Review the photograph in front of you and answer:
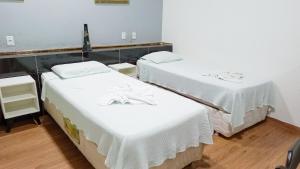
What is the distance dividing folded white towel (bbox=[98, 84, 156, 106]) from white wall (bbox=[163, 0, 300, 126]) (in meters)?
1.57

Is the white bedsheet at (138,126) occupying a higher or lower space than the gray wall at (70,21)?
lower

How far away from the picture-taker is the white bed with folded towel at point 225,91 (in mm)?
2303

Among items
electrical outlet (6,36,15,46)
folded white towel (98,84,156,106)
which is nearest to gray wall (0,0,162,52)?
electrical outlet (6,36,15,46)

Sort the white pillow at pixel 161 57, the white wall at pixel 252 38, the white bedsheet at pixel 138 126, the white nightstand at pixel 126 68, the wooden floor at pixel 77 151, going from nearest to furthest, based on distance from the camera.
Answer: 1. the white bedsheet at pixel 138 126
2. the wooden floor at pixel 77 151
3. the white wall at pixel 252 38
4. the white nightstand at pixel 126 68
5. the white pillow at pixel 161 57

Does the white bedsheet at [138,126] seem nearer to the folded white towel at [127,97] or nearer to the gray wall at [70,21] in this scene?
the folded white towel at [127,97]

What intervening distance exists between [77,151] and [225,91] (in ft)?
5.29

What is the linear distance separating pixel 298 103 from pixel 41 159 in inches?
108

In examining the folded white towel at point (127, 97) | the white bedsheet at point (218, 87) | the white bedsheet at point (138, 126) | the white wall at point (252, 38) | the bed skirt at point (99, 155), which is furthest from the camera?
the white wall at point (252, 38)

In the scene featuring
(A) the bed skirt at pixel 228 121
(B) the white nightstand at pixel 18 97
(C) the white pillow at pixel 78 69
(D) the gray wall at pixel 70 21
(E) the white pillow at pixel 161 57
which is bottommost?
(A) the bed skirt at pixel 228 121

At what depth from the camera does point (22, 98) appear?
242 centimetres

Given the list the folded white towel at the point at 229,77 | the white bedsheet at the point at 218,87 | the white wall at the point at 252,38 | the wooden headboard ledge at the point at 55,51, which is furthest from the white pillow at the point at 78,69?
the white wall at the point at 252,38

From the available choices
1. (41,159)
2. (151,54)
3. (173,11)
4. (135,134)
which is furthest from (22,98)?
(173,11)

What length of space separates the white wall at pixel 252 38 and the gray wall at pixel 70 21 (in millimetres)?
673

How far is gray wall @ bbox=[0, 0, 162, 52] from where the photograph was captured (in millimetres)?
2572
